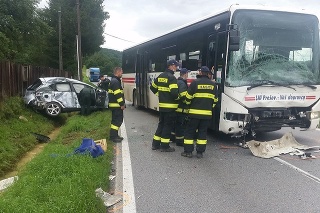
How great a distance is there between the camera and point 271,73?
763 centimetres

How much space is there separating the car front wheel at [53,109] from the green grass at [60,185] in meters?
5.73

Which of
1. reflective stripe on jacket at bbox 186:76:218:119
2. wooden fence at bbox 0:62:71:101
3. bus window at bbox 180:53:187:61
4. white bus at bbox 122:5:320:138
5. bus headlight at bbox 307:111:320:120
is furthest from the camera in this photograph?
wooden fence at bbox 0:62:71:101

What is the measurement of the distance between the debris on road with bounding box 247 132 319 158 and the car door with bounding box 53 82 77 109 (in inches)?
301

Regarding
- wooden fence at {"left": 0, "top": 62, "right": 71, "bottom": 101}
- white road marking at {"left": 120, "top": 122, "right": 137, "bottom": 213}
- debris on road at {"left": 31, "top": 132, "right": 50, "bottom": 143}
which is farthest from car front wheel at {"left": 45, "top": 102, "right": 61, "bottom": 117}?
white road marking at {"left": 120, "top": 122, "right": 137, "bottom": 213}

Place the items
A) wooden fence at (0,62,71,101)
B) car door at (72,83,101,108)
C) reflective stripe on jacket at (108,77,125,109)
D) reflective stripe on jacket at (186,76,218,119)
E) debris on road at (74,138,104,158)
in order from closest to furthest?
debris on road at (74,138,104,158)
reflective stripe on jacket at (186,76,218,119)
reflective stripe on jacket at (108,77,125,109)
wooden fence at (0,62,71,101)
car door at (72,83,101,108)

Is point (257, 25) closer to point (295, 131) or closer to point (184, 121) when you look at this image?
point (184, 121)

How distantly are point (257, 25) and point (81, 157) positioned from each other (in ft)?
15.1

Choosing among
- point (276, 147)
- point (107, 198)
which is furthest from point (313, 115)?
point (107, 198)

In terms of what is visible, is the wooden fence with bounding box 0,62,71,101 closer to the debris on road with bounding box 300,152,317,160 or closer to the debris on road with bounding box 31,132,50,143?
the debris on road with bounding box 31,132,50,143

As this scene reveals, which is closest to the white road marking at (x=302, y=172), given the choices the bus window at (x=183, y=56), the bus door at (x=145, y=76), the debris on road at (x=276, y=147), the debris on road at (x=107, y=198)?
the debris on road at (x=276, y=147)

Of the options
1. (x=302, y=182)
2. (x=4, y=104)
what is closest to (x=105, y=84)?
(x=4, y=104)

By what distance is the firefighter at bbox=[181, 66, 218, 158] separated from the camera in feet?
23.0

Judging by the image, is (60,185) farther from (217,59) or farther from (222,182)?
(217,59)

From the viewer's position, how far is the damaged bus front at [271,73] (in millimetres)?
7508
